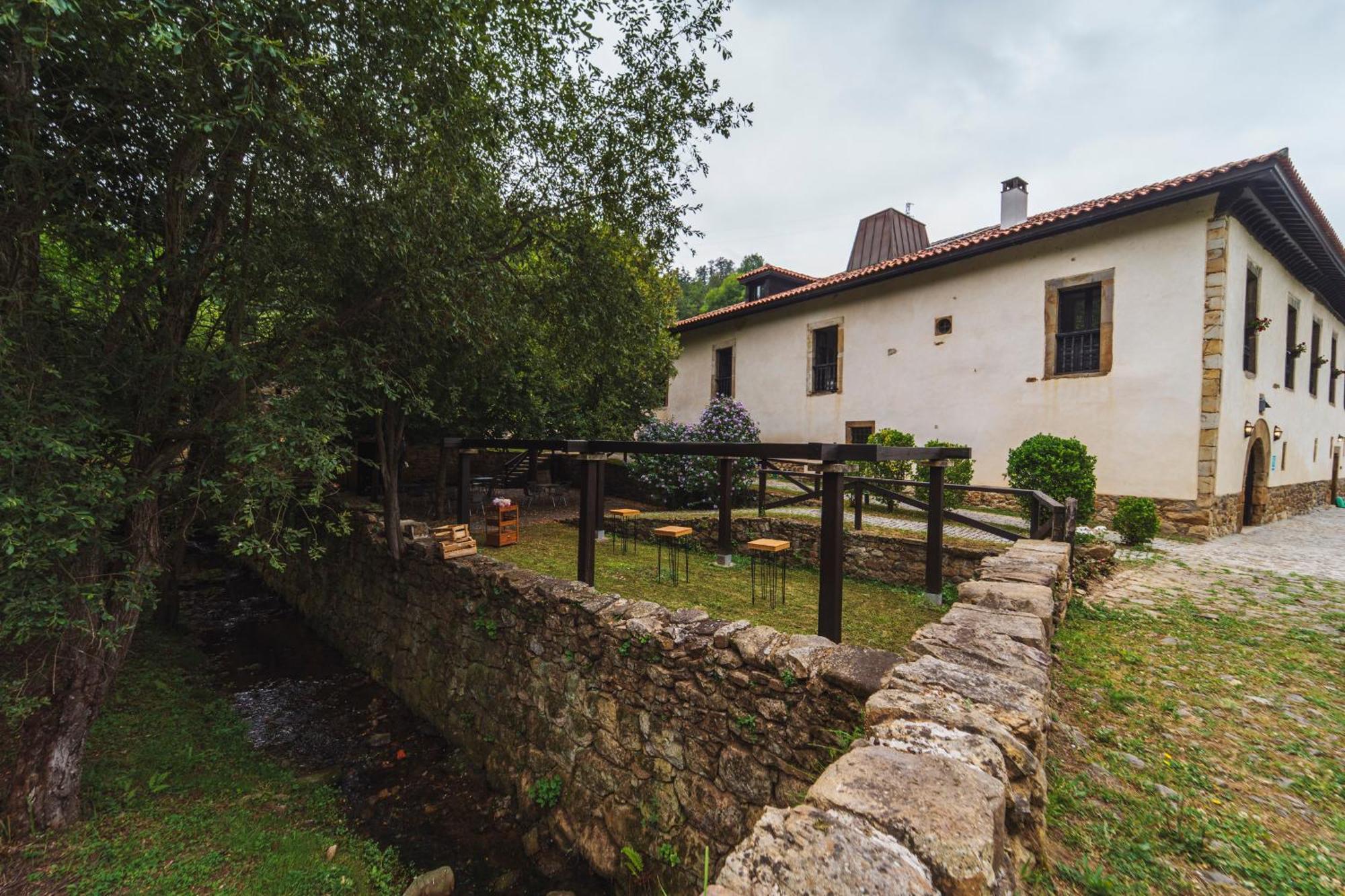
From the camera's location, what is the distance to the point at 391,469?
6.59 metres

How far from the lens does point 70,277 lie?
3.21 meters

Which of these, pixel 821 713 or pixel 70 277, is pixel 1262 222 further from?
pixel 70 277

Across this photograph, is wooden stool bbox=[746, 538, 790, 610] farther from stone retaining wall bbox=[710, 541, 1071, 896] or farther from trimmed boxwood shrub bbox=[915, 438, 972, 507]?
trimmed boxwood shrub bbox=[915, 438, 972, 507]

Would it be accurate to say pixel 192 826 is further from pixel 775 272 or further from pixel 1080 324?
pixel 775 272

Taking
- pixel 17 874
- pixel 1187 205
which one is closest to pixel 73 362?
pixel 17 874

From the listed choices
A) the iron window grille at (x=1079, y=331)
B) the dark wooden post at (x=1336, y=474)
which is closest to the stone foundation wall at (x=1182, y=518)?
the iron window grille at (x=1079, y=331)

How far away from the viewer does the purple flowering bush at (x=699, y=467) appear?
1010 centimetres

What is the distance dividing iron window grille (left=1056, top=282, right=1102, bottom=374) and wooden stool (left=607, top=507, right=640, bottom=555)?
27.7 feet

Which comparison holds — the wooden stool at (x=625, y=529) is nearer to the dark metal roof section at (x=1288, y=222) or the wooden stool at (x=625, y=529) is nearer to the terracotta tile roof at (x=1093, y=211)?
the terracotta tile roof at (x=1093, y=211)

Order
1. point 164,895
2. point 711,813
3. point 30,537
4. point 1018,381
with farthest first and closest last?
point 1018,381 < point 711,813 < point 164,895 < point 30,537

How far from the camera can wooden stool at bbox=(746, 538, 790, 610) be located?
5.12 metres

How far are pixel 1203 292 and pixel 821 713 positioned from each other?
9.90 meters

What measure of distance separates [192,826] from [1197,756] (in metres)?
6.10

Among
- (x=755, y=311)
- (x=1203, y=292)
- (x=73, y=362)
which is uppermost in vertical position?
(x=755, y=311)
